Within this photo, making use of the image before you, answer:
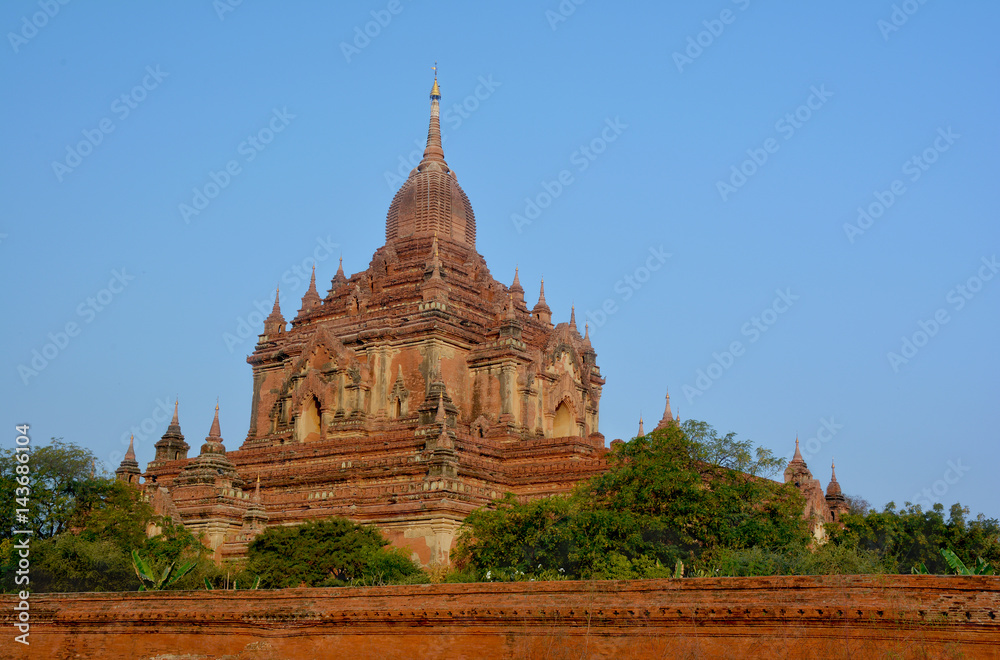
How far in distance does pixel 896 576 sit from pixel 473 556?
55.0 ft

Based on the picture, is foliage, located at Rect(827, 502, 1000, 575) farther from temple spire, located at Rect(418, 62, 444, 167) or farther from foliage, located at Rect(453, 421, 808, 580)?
temple spire, located at Rect(418, 62, 444, 167)

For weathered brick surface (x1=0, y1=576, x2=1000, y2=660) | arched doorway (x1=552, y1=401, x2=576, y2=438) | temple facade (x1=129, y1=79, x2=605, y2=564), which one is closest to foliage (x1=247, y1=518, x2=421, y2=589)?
temple facade (x1=129, y1=79, x2=605, y2=564)

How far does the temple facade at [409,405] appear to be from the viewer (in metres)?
34.3

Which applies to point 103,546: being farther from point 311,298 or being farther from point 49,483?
point 311,298

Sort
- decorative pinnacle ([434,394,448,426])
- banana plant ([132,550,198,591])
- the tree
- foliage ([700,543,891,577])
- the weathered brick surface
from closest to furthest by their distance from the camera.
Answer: the weathered brick surface → foliage ([700,543,891,577]) → banana plant ([132,550,198,591]) → the tree → decorative pinnacle ([434,394,448,426])

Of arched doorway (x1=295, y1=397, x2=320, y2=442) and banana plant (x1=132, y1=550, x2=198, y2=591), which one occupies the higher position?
arched doorway (x1=295, y1=397, x2=320, y2=442)

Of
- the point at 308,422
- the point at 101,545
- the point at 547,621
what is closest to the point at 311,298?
the point at 308,422

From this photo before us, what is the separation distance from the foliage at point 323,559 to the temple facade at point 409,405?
308cm

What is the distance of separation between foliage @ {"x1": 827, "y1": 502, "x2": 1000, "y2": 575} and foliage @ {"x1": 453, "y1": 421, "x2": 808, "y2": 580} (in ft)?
29.6

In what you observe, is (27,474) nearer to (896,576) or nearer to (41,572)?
(41,572)

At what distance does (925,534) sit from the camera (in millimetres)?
39688

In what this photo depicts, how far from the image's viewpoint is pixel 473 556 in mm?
30016

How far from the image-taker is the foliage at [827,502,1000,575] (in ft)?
126

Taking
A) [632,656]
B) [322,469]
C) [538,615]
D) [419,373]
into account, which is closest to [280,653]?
[538,615]
